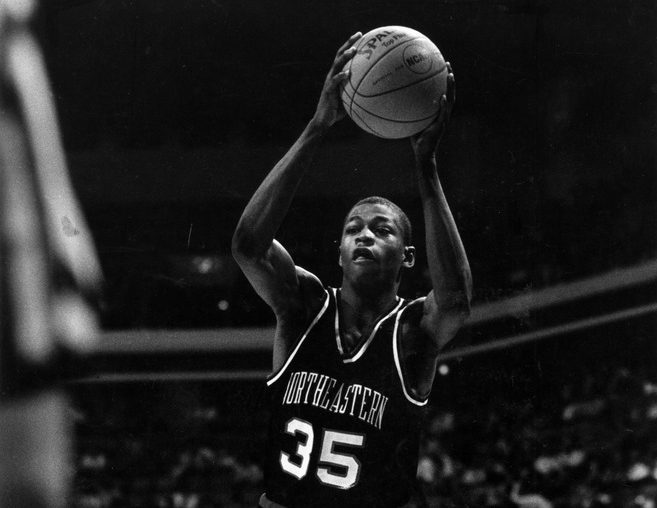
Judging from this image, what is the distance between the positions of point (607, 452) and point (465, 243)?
3.50ft

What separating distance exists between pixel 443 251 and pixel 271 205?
0.62 m

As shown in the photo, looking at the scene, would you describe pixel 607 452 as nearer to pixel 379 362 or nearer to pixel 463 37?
pixel 379 362

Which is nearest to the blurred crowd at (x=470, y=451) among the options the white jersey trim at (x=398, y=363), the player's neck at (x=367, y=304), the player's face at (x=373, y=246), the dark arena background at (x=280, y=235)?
the dark arena background at (x=280, y=235)

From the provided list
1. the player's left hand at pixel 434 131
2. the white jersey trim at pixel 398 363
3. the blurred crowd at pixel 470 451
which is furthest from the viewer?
the blurred crowd at pixel 470 451

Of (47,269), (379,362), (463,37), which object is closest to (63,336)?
(47,269)

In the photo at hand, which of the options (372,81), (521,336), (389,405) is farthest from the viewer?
(521,336)

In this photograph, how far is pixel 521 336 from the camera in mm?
3105

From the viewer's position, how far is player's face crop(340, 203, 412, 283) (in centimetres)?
277

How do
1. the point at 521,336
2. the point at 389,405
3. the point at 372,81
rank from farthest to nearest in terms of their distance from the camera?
the point at 521,336
the point at 389,405
the point at 372,81

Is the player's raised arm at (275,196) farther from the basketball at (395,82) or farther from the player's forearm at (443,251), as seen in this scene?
the player's forearm at (443,251)

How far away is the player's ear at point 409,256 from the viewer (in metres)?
2.89

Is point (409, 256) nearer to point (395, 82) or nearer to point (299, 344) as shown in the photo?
point (299, 344)

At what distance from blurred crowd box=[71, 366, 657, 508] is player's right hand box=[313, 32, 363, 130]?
1265 mm

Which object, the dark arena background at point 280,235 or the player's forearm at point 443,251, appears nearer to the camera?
the player's forearm at point 443,251
